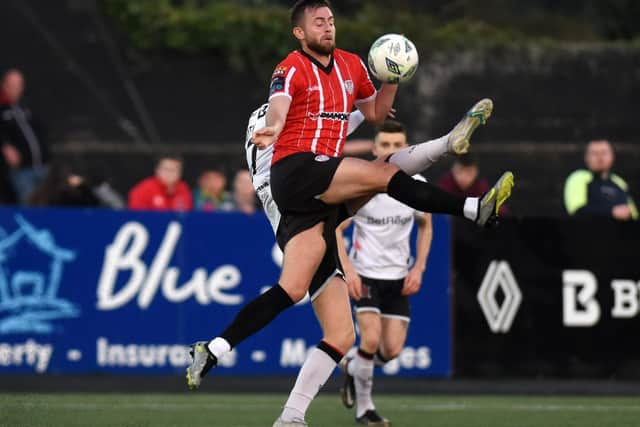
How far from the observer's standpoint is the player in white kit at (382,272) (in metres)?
10.7

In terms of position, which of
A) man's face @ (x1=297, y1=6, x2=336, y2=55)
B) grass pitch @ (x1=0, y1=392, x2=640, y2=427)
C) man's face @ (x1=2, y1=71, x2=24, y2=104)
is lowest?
grass pitch @ (x1=0, y1=392, x2=640, y2=427)

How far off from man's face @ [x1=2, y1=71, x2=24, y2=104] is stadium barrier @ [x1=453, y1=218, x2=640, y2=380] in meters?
5.01

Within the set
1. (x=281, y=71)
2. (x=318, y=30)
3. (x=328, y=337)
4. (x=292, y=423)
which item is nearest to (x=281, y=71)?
(x=281, y=71)

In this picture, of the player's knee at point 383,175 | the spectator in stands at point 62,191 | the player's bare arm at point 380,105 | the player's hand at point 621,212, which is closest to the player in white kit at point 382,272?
the player's bare arm at point 380,105

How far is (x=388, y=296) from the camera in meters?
10.9

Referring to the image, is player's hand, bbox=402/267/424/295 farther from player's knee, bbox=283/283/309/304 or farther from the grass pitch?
player's knee, bbox=283/283/309/304

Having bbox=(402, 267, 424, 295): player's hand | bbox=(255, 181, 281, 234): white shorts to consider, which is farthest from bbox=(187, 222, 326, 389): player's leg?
bbox=(402, 267, 424, 295): player's hand

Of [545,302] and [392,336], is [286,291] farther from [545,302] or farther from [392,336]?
[545,302]

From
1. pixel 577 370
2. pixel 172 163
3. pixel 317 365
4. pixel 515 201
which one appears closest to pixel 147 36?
pixel 172 163

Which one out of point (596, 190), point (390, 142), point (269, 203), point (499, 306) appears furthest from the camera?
point (596, 190)

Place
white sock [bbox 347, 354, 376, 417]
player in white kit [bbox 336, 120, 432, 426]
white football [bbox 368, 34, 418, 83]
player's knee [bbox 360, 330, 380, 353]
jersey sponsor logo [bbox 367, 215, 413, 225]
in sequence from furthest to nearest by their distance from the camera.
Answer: jersey sponsor logo [bbox 367, 215, 413, 225]
player in white kit [bbox 336, 120, 432, 426]
player's knee [bbox 360, 330, 380, 353]
white sock [bbox 347, 354, 376, 417]
white football [bbox 368, 34, 418, 83]

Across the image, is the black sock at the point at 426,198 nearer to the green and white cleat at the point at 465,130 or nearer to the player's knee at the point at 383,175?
the player's knee at the point at 383,175

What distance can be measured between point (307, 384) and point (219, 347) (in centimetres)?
59

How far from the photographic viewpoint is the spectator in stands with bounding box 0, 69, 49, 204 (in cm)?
1570
